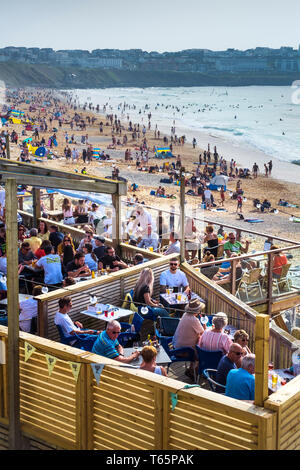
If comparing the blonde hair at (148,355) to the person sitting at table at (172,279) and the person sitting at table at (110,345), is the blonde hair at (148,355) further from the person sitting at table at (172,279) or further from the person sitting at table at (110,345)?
the person sitting at table at (172,279)

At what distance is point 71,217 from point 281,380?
8.99 m

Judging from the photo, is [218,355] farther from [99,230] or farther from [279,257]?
[99,230]

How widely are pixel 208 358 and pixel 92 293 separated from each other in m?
2.05

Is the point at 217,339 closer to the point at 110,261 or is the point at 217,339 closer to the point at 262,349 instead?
the point at 262,349

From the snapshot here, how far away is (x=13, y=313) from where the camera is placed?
5059mm

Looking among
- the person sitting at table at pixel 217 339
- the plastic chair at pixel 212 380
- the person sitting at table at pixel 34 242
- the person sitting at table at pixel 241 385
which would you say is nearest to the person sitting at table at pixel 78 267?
the person sitting at table at pixel 34 242

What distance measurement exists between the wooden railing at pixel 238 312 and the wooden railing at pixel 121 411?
9.49 feet

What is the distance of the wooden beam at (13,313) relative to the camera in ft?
16.0

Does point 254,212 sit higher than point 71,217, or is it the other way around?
point 71,217

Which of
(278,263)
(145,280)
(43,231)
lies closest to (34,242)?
(43,231)

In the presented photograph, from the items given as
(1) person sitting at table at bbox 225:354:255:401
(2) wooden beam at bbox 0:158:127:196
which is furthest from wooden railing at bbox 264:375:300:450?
(2) wooden beam at bbox 0:158:127:196

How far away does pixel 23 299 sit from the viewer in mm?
7844
